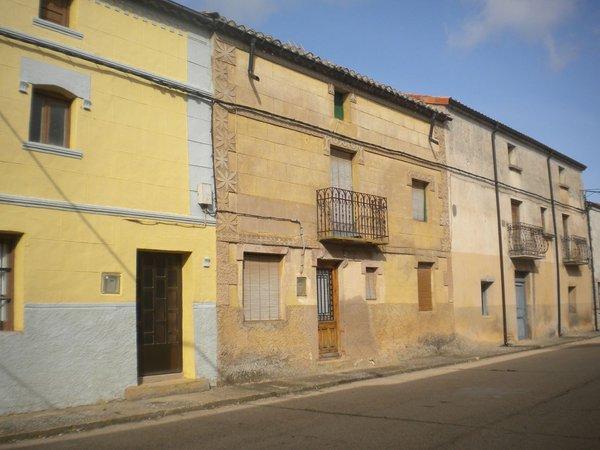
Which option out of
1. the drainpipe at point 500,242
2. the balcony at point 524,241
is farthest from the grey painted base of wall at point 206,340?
the balcony at point 524,241

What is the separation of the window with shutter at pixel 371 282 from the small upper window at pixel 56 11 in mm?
9201

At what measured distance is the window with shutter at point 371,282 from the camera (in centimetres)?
1515

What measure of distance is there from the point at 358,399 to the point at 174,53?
293 inches

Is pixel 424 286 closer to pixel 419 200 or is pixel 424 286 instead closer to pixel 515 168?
pixel 419 200

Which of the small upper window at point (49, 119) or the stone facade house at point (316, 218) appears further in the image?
the stone facade house at point (316, 218)

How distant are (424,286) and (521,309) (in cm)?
716

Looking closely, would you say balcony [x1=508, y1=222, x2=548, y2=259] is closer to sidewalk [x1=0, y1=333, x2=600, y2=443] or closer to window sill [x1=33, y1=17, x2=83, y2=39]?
sidewalk [x1=0, y1=333, x2=600, y2=443]

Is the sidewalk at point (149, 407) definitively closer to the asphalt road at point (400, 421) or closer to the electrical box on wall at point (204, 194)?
the asphalt road at point (400, 421)

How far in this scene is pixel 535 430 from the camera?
681 centimetres

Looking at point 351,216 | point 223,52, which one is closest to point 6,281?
point 223,52

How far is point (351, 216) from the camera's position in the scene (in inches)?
567

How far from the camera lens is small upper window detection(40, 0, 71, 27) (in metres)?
9.69

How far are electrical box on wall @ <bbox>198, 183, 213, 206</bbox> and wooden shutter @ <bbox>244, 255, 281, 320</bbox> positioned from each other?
5.37 feet

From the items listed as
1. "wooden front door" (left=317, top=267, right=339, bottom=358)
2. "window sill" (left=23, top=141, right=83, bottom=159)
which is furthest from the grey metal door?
"window sill" (left=23, top=141, right=83, bottom=159)
